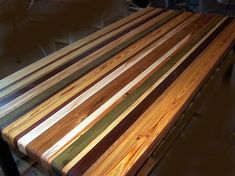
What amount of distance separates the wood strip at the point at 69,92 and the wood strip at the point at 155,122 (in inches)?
10.1

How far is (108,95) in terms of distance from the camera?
0.85 meters

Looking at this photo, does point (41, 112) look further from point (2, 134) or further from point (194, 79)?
point (194, 79)

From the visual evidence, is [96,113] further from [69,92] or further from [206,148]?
[206,148]

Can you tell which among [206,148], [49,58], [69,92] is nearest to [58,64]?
[49,58]

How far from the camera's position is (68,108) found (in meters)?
0.81

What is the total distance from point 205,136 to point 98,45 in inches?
36.4

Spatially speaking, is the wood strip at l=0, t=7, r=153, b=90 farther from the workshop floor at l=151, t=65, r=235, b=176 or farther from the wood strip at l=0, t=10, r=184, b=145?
the workshop floor at l=151, t=65, r=235, b=176

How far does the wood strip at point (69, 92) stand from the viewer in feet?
2.42

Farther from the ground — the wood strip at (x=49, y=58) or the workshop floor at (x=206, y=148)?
the wood strip at (x=49, y=58)

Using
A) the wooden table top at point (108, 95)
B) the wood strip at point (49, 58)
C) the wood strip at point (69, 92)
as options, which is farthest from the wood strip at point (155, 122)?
the wood strip at point (49, 58)

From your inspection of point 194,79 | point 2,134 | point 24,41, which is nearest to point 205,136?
point 194,79

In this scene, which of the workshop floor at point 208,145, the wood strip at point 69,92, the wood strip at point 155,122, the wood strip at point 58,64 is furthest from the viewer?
the workshop floor at point 208,145

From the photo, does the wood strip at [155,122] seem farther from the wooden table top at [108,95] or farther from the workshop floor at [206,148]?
the workshop floor at [206,148]

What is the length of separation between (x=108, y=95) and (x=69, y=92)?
0.14m
